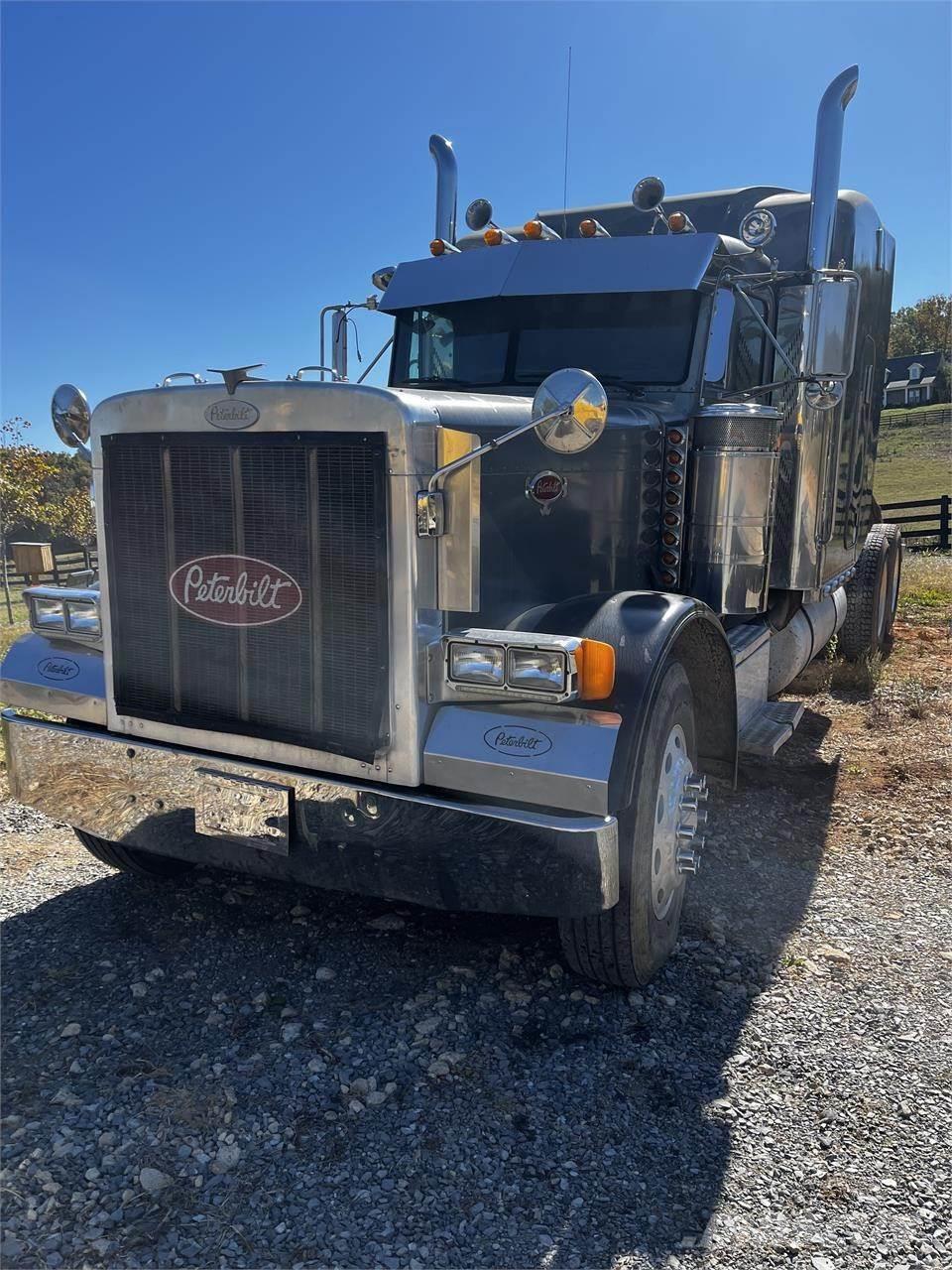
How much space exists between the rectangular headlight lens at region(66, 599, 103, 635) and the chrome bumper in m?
0.36

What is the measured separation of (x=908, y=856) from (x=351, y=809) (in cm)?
295

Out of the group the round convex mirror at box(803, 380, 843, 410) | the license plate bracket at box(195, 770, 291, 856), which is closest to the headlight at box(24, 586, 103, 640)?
the license plate bracket at box(195, 770, 291, 856)

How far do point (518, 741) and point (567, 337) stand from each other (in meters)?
2.41

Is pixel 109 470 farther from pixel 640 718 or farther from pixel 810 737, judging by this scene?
pixel 810 737

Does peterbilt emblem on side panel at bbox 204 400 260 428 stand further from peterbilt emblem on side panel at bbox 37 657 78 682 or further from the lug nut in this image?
the lug nut

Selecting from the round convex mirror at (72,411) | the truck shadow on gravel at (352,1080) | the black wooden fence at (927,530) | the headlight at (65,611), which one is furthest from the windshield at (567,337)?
the black wooden fence at (927,530)

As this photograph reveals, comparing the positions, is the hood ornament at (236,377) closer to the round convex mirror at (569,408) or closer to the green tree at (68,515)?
the round convex mirror at (569,408)

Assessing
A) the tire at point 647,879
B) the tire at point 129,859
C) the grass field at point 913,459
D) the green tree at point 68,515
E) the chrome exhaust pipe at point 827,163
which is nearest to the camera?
the tire at point 647,879

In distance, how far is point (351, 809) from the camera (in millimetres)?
A: 2971

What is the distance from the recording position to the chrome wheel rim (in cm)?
323

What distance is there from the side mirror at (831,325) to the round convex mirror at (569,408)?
1.69 m

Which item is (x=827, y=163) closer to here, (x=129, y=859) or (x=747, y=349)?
(x=747, y=349)

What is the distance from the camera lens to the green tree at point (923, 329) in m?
57.7

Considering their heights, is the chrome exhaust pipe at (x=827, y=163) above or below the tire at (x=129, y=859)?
above
